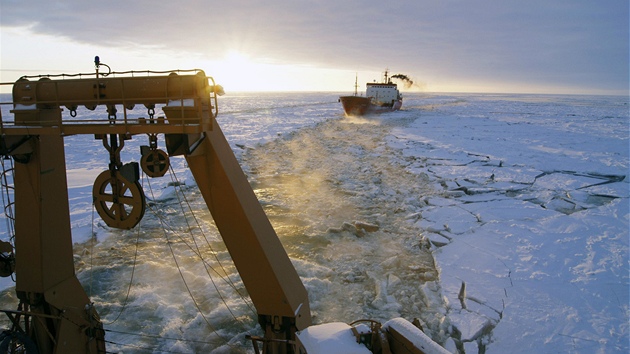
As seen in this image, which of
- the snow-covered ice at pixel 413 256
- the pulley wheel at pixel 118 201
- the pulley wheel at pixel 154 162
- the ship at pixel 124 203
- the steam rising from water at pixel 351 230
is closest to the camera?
the ship at pixel 124 203

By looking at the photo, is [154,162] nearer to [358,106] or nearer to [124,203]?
[124,203]

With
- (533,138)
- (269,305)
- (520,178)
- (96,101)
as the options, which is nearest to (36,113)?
(96,101)

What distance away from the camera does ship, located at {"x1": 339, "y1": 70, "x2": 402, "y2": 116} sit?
40281mm

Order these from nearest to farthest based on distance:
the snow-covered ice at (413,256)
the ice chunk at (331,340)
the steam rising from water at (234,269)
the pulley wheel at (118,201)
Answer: the ice chunk at (331,340) → the pulley wheel at (118,201) → the snow-covered ice at (413,256) → the steam rising from water at (234,269)

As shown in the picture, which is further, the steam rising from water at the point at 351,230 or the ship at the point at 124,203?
the steam rising from water at the point at 351,230

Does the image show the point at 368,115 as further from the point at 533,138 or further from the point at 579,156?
the point at 579,156

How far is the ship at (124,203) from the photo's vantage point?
309 centimetres

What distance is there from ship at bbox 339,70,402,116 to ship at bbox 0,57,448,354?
37.4 m

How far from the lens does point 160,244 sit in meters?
8.09

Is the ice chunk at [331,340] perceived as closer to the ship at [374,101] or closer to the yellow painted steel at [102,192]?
the yellow painted steel at [102,192]

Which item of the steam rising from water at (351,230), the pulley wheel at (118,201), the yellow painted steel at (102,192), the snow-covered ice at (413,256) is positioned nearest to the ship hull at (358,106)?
the steam rising from water at (351,230)

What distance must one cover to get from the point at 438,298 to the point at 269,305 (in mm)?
3480

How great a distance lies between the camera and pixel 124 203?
340 centimetres

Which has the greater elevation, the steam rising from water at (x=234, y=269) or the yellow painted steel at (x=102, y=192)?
the yellow painted steel at (x=102, y=192)
